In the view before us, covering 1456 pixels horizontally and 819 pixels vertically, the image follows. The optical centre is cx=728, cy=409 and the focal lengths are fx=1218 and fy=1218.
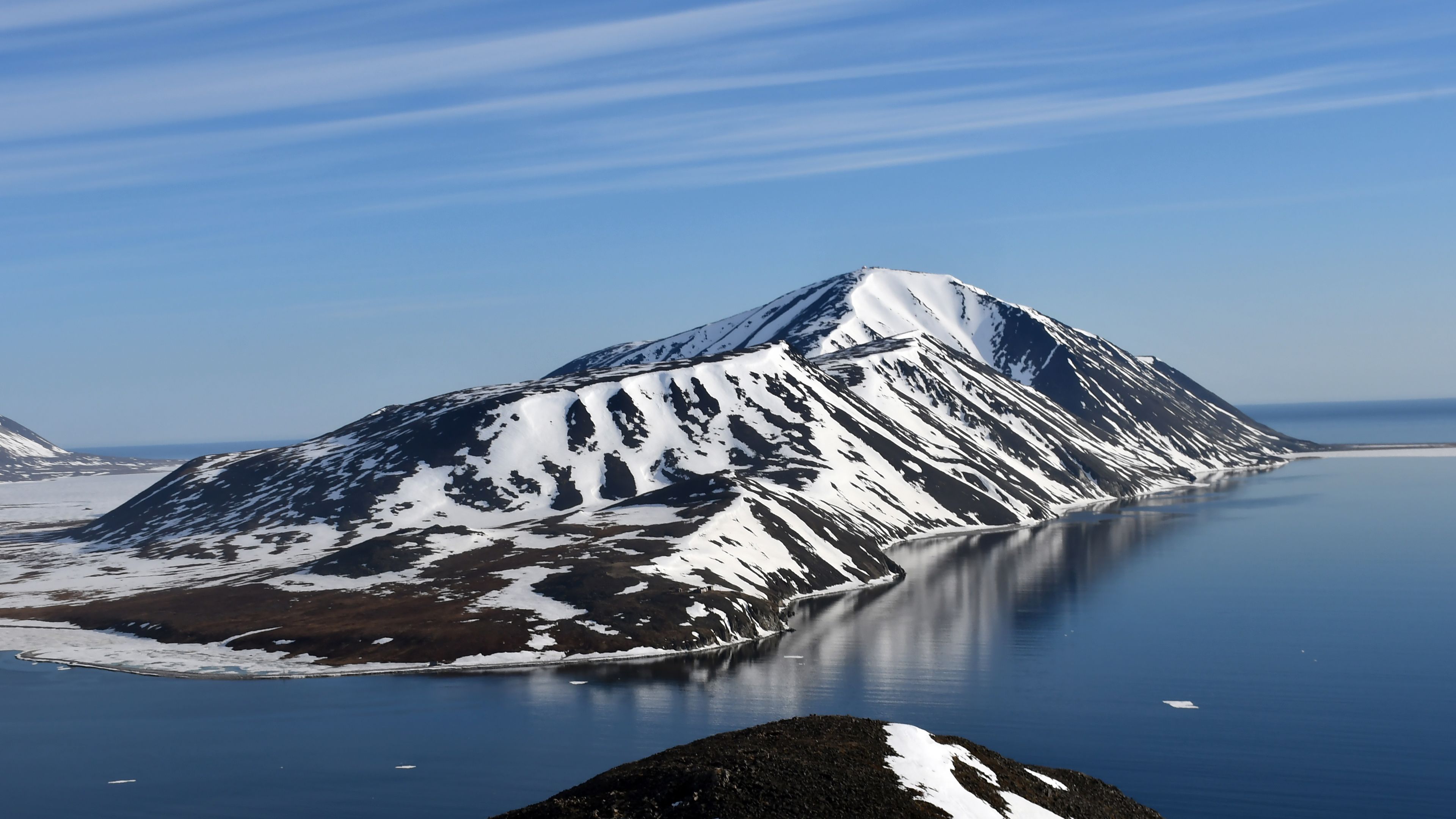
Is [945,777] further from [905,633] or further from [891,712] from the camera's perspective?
[905,633]

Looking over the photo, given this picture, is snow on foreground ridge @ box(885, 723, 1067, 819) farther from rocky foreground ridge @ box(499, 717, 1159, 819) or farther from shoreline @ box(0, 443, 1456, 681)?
shoreline @ box(0, 443, 1456, 681)

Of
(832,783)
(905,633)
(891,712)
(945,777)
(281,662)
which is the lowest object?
(891,712)

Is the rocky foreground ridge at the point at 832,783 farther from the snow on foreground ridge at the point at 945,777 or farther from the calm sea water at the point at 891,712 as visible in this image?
the calm sea water at the point at 891,712

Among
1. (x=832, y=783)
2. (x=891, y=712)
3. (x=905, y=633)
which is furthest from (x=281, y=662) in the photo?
(x=832, y=783)

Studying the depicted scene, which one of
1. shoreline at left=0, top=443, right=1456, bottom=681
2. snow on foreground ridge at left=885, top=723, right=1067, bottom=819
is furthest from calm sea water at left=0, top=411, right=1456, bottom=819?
snow on foreground ridge at left=885, top=723, right=1067, bottom=819

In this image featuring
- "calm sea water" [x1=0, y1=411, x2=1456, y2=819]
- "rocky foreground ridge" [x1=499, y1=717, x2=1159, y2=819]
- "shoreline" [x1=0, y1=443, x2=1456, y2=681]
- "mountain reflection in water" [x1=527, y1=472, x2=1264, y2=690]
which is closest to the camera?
"rocky foreground ridge" [x1=499, y1=717, x2=1159, y2=819]

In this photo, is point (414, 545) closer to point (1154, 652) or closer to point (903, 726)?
point (1154, 652)

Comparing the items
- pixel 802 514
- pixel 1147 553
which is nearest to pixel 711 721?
pixel 802 514
